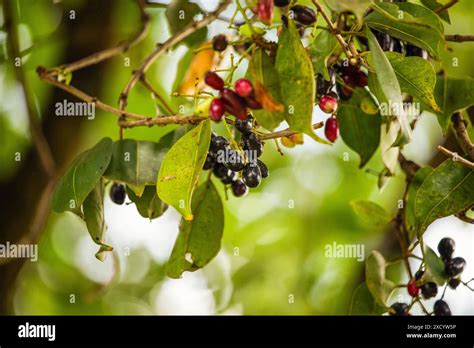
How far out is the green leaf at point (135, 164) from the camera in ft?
4.20

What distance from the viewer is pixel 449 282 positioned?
4.79 ft

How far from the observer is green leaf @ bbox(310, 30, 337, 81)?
115cm

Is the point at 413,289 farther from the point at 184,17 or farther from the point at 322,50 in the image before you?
the point at 184,17

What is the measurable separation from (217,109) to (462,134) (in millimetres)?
618

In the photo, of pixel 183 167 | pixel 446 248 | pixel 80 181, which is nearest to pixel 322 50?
pixel 183 167

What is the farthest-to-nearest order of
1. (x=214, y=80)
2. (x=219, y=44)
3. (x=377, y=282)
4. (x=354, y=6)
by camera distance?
(x=219, y=44)
(x=377, y=282)
(x=214, y=80)
(x=354, y=6)

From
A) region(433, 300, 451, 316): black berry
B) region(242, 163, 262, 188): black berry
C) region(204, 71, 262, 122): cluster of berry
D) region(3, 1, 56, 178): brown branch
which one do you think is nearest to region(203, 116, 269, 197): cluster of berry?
region(242, 163, 262, 188): black berry

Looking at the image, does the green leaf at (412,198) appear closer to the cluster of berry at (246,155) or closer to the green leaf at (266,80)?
the cluster of berry at (246,155)

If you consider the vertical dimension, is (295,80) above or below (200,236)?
above

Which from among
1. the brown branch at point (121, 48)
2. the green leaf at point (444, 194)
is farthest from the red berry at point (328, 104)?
the brown branch at point (121, 48)

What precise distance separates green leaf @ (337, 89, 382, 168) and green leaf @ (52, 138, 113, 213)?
0.57 m
